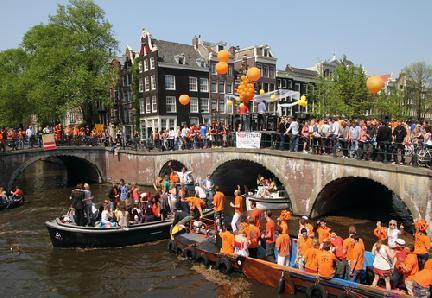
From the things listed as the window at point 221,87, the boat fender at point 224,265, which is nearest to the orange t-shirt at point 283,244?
the boat fender at point 224,265

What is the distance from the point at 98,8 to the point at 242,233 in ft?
124

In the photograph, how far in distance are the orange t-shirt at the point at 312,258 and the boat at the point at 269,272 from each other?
191 mm

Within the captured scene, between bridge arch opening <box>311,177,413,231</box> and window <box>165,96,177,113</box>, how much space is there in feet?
94.0

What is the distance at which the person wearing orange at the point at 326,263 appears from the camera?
9.95 meters

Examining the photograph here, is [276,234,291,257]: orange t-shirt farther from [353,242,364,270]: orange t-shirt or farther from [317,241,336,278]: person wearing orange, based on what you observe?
[353,242,364,270]: orange t-shirt

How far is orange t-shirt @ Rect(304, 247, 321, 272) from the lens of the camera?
10148 millimetres

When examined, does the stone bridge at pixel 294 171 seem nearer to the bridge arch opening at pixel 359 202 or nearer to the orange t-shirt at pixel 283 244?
the bridge arch opening at pixel 359 202

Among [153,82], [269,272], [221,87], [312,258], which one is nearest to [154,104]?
[153,82]

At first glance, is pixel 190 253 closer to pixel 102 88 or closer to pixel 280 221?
pixel 280 221

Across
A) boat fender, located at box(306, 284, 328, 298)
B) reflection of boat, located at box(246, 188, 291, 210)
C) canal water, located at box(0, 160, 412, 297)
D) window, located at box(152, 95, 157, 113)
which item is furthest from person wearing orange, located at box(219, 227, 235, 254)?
window, located at box(152, 95, 157, 113)

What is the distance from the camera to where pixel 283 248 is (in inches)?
442

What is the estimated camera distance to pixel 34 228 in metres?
19.6

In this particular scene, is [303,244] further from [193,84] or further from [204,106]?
[204,106]

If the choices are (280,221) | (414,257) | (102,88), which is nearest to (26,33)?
(102,88)
